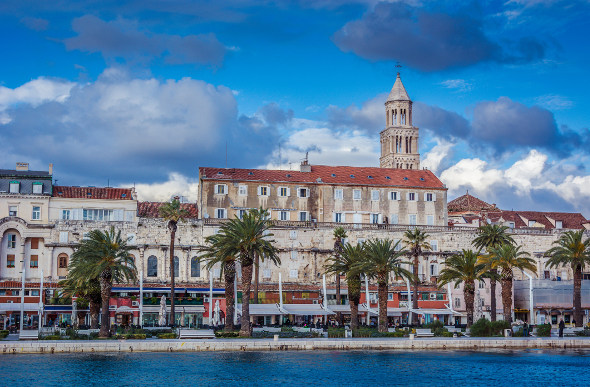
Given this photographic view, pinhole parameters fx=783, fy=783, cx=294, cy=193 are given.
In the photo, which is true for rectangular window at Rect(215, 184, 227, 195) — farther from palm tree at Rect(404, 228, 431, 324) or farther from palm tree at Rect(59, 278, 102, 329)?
palm tree at Rect(59, 278, 102, 329)

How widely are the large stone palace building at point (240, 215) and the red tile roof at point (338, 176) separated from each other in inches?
5.7

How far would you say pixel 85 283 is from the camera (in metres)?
70.1


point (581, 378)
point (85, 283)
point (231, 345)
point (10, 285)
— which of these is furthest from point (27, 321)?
point (581, 378)

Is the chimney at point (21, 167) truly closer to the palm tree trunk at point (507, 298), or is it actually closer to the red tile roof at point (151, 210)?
the red tile roof at point (151, 210)

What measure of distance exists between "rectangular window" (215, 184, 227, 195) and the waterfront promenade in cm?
3838

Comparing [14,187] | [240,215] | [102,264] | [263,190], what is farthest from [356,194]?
[102,264]

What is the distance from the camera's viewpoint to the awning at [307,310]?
79375 millimetres

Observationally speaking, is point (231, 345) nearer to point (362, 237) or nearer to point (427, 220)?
point (362, 237)

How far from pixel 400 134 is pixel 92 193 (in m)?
60.3

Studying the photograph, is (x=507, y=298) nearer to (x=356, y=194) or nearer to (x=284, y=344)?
(x=284, y=344)

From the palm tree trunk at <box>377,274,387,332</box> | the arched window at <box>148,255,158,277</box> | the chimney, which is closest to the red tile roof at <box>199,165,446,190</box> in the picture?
the arched window at <box>148,255,158,277</box>

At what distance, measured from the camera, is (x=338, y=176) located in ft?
341

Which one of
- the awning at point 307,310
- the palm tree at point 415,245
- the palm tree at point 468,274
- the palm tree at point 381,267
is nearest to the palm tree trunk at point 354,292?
the palm tree at point 381,267

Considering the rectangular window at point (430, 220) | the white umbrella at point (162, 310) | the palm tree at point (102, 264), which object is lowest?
the white umbrella at point (162, 310)
